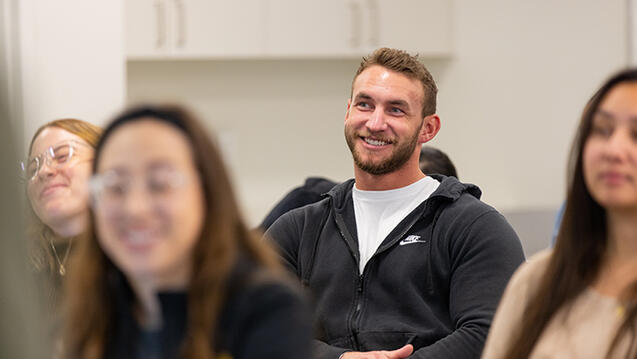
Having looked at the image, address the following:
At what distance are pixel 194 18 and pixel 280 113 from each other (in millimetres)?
764

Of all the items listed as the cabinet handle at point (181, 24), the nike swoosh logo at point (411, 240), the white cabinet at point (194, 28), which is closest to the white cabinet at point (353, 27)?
the white cabinet at point (194, 28)

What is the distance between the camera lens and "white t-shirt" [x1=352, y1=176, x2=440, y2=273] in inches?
80.9

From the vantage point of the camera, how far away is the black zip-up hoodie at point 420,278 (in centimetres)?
184

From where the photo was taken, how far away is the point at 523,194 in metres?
4.52

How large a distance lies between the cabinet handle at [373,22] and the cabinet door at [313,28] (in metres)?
0.06

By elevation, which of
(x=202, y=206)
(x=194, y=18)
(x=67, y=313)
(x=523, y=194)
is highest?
(x=194, y=18)

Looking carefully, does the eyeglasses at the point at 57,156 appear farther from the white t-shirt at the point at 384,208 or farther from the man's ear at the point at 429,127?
the man's ear at the point at 429,127

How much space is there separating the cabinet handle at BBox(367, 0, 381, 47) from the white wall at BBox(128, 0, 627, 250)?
0.76 feet

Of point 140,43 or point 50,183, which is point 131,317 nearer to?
point 50,183

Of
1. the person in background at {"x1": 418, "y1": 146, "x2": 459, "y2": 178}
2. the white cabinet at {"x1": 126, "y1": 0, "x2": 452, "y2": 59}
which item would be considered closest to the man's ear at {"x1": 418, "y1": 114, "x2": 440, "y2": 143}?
the person in background at {"x1": 418, "y1": 146, "x2": 459, "y2": 178}

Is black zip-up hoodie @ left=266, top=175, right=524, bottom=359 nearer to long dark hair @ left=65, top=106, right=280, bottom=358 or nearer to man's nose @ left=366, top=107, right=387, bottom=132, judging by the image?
man's nose @ left=366, top=107, right=387, bottom=132

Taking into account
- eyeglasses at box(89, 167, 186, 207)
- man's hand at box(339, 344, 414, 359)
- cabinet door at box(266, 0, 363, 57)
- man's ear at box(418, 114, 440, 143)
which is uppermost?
cabinet door at box(266, 0, 363, 57)

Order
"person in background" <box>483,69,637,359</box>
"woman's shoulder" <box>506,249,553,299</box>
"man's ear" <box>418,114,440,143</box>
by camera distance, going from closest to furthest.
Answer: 1. "person in background" <box>483,69,637,359</box>
2. "woman's shoulder" <box>506,249,553,299</box>
3. "man's ear" <box>418,114,440,143</box>

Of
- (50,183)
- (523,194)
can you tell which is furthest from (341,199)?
(523,194)
